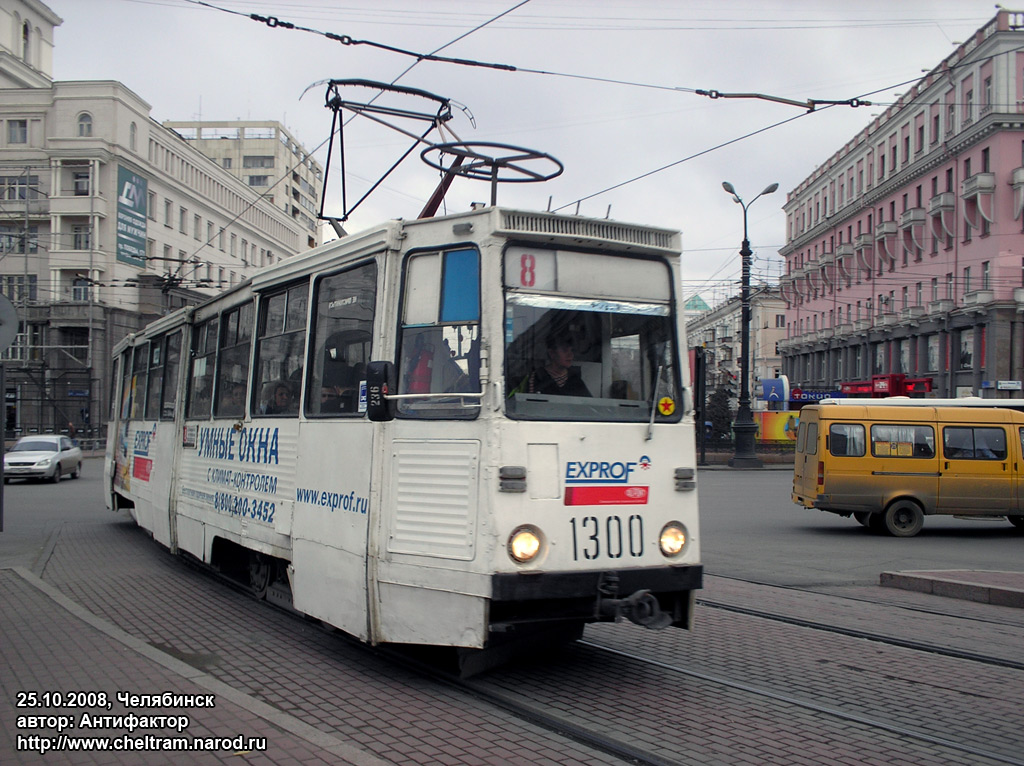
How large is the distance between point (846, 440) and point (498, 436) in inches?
518

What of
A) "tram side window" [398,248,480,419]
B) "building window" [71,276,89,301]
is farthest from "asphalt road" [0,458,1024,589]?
"building window" [71,276,89,301]

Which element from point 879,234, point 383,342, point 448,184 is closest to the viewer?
point 383,342

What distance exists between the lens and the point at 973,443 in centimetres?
1731

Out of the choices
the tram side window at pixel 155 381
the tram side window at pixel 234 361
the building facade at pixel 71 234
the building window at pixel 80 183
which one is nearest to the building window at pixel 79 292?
the building facade at pixel 71 234

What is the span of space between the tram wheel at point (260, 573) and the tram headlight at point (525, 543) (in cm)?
369

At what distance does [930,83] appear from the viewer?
5125cm

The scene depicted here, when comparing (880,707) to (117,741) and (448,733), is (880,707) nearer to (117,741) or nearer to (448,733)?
(448,733)

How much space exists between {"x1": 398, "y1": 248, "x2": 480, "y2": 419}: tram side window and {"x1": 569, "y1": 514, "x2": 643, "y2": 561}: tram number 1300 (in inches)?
39.7

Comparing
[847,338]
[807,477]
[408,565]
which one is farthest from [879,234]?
[408,565]

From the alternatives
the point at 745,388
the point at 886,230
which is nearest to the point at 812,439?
the point at 745,388

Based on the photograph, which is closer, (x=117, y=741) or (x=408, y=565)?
(x=117, y=741)

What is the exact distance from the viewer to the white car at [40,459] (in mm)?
28422

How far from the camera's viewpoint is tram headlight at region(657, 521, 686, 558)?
615cm

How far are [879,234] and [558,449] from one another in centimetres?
5943
